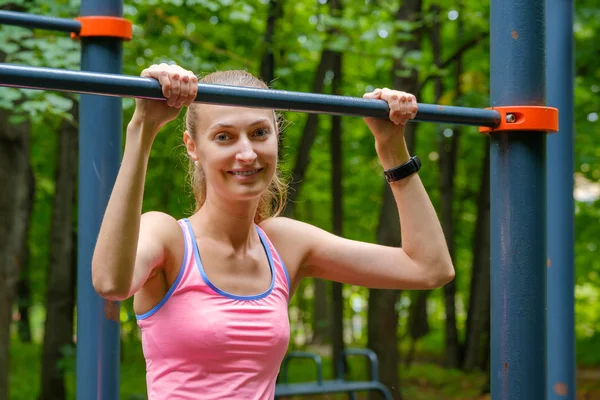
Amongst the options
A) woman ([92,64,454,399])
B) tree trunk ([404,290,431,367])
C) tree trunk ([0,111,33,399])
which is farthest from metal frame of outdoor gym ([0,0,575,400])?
tree trunk ([404,290,431,367])

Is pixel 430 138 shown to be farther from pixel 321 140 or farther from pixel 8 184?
pixel 8 184

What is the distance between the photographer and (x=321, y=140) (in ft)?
41.7

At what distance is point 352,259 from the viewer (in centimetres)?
210

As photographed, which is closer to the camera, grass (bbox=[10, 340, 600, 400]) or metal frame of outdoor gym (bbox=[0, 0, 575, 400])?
metal frame of outdoor gym (bbox=[0, 0, 575, 400])

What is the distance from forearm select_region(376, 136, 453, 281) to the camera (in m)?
2.06

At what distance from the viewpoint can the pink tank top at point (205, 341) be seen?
1743mm

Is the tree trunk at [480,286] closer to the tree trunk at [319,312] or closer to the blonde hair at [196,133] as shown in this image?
the tree trunk at [319,312]

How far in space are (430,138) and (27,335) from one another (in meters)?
8.29

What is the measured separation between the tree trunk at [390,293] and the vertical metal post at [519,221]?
544 cm

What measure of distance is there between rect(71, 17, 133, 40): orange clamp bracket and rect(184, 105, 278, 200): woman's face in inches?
44.0

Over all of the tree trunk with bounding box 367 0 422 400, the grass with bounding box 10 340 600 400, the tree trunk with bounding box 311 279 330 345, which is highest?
the tree trunk with bounding box 367 0 422 400

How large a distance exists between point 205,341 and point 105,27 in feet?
4.81

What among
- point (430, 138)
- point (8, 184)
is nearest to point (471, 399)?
point (430, 138)

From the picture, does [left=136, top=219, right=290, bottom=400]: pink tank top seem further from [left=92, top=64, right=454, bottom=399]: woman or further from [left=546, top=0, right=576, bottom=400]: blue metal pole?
[left=546, top=0, right=576, bottom=400]: blue metal pole
